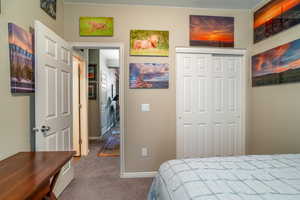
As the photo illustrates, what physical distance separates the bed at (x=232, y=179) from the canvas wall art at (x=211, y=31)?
1.88 m

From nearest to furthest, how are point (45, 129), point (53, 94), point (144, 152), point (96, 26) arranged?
1. point (45, 129)
2. point (53, 94)
3. point (96, 26)
4. point (144, 152)

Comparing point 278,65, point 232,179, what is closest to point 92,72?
point 278,65

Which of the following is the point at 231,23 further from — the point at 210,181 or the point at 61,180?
the point at 61,180

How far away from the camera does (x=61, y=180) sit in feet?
7.25

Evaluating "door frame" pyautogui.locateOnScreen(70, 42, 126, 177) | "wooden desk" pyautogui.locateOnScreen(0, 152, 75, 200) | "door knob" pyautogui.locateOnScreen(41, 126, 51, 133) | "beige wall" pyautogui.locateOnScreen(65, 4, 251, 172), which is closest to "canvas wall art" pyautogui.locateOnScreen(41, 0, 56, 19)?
"beige wall" pyautogui.locateOnScreen(65, 4, 251, 172)

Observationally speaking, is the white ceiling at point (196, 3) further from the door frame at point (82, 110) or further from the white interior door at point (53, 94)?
the door frame at point (82, 110)

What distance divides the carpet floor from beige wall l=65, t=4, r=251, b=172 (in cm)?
28

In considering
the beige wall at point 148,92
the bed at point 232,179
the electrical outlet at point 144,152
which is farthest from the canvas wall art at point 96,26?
the bed at point 232,179

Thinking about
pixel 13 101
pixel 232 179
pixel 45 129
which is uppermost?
pixel 13 101

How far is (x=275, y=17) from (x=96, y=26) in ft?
8.24

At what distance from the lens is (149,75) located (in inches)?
104

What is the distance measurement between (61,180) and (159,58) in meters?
2.18

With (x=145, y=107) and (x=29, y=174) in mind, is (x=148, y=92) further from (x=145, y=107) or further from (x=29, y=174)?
(x=29, y=174)

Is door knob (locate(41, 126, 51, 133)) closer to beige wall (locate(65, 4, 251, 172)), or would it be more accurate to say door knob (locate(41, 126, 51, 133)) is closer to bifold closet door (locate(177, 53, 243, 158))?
beige wall (locate(65, 4, 251, 172))
